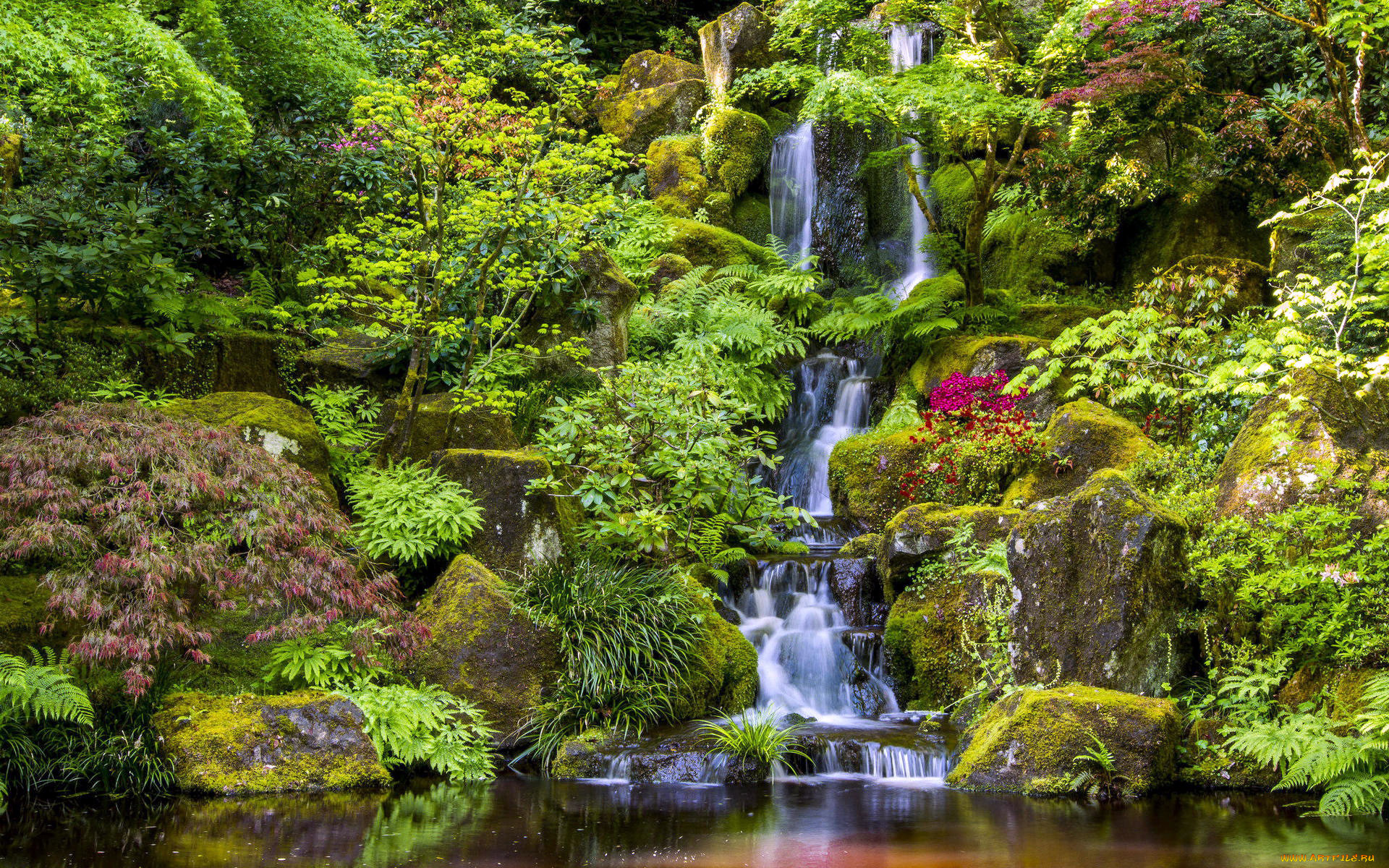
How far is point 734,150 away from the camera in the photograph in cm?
1759

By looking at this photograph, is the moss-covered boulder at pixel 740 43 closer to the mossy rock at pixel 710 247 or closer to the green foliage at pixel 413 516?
the mossy rock at pixel 710 247

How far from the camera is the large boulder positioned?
27.3 feet

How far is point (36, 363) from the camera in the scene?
8.95m

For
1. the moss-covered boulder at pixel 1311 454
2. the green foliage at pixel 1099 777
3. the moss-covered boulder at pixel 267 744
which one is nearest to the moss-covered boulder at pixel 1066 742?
the green foliage at pixel 1099 777

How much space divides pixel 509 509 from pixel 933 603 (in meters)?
3.95

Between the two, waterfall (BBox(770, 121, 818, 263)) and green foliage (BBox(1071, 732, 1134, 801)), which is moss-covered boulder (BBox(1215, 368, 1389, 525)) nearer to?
green foliage (BBox(1071, 732, 1134, 801))

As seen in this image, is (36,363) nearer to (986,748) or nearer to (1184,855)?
(986,748)

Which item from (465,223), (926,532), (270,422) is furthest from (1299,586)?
(270,422)

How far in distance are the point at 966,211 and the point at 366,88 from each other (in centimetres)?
969

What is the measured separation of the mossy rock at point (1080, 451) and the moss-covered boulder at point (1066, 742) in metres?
3.15

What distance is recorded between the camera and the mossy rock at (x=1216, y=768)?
6.38 meters

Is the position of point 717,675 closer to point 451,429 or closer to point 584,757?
point 584,757

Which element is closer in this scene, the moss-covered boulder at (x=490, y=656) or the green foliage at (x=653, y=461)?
the moss-covered boulder at (x=490, y=656)

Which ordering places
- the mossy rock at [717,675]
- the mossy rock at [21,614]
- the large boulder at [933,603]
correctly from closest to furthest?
the mossy rock at [21,614] → the mossy rock at [717,675] → the large boulder at [933,603]
